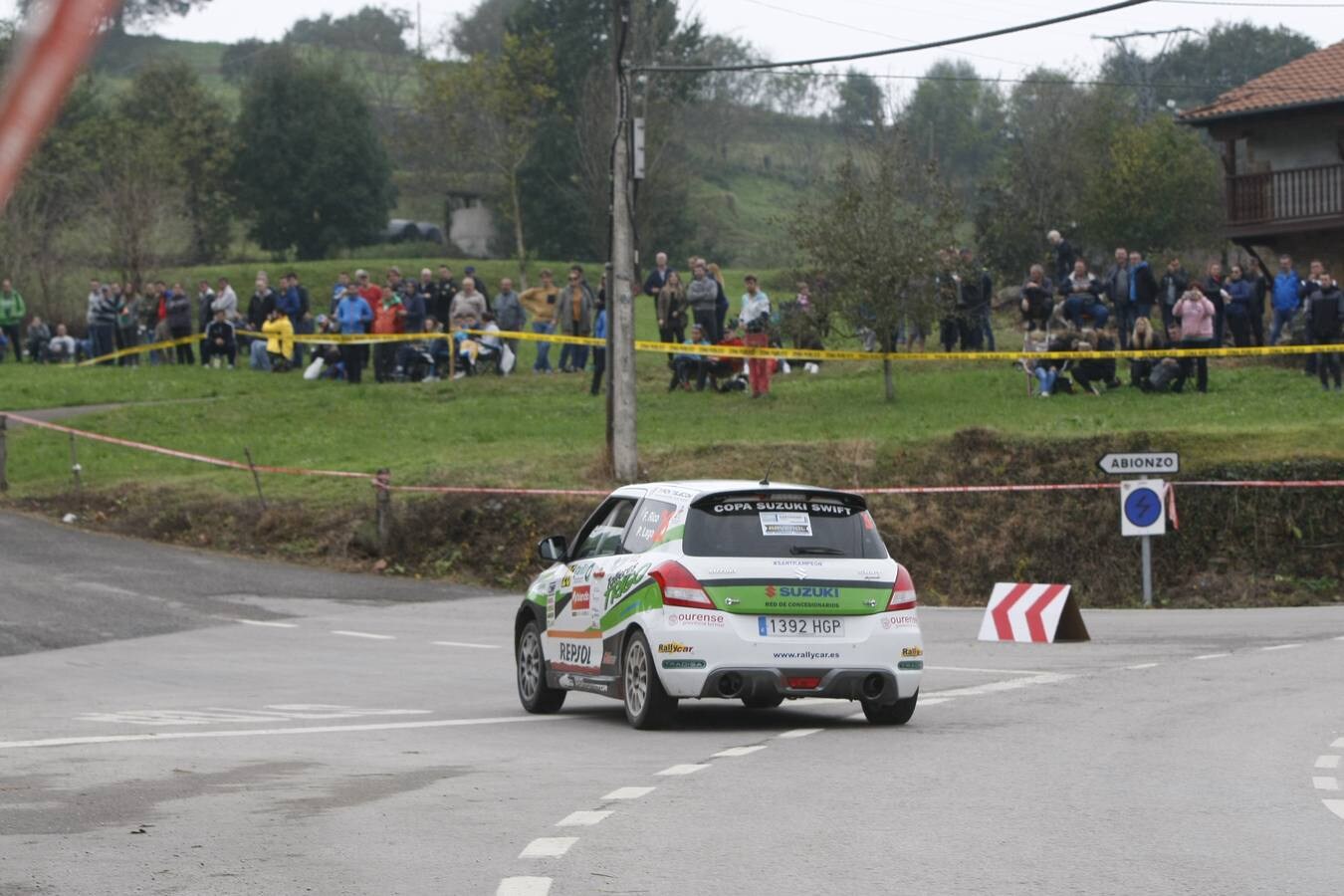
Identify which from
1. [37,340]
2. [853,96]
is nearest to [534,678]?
[37,340]

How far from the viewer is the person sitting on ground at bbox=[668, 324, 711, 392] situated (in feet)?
125

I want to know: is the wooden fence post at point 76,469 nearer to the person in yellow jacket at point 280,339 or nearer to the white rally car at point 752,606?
the person in yellow jacket at point 280,339

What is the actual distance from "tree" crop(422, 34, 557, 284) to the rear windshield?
222 ft

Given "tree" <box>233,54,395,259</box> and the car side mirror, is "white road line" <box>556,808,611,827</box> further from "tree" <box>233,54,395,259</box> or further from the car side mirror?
"tree" <box>233,54,395,259</box>

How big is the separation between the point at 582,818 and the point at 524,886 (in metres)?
1.79

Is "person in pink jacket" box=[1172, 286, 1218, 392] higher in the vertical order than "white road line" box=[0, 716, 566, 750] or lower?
higher

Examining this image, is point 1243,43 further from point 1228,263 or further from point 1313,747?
point 1313,747

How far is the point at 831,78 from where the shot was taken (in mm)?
146625

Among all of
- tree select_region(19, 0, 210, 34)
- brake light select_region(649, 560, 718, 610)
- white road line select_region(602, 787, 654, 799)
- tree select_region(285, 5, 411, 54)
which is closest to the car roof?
brake light select_region(649, 560, 718, 610)

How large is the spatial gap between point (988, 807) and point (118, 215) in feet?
171

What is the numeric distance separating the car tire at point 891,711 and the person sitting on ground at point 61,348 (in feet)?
139

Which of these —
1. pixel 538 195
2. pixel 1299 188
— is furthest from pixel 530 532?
pixel 538 195

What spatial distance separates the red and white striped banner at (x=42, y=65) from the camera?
2602 millimetres

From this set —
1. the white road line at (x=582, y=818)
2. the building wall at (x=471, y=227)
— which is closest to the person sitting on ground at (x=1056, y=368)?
the white road line at (x=582, y=818)
